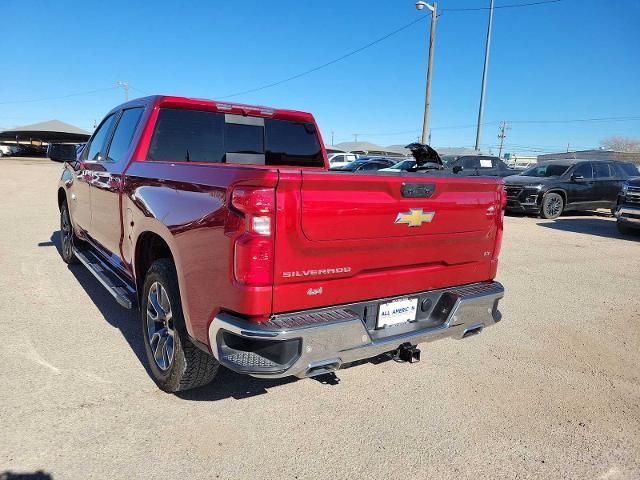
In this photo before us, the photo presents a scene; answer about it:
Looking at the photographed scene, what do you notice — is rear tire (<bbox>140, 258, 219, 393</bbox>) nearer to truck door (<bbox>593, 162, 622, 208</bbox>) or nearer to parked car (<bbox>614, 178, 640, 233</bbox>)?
parked car (<bbox>614, 178, 640, 233</bbox>)

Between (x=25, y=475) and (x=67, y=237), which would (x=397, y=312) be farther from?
(x=67, y=237)

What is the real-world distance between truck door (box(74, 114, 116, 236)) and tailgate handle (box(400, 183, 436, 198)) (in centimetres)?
326

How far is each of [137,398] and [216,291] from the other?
1.22 m

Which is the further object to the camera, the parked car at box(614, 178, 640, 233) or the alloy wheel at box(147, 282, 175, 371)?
the parked car at box(614, 178, 640, 233)

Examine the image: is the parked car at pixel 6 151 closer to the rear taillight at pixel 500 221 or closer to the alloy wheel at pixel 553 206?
the alloy wheel at pixel 553 206

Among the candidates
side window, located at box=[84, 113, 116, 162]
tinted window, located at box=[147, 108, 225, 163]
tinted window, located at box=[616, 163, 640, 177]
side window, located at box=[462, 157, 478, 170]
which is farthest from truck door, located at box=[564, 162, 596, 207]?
side window, located at box=[84, 113, 116, 162]

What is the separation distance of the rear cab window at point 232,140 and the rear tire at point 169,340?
1.20 m

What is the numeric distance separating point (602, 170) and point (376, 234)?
47.2 feet

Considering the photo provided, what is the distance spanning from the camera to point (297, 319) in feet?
7.73

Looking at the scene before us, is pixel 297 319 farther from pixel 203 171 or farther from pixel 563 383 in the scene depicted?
pixel 563 383

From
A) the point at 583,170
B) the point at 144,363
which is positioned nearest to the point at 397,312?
the point at 144,363

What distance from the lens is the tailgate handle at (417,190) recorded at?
2.65 m

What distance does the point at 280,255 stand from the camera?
2.26 metres

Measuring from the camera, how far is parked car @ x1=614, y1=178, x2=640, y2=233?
10.3m
